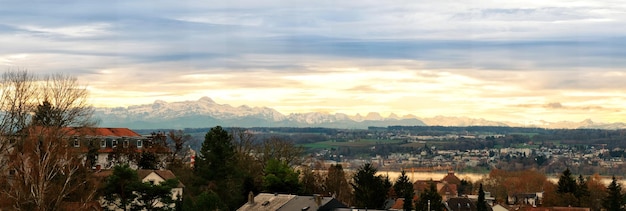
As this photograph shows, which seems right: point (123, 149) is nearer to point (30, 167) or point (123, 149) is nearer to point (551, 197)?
point (30, 167)

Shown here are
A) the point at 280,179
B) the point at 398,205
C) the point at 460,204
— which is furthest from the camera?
the point at 460,204

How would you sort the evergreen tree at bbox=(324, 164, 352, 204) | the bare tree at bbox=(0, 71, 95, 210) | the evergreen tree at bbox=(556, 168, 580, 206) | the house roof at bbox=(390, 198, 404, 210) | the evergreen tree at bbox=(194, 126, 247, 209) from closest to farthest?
1. the bare tree at bbox=(0, 71, 95, 210)
2. the evergreen tree at bbox=(194, 126, 247, 209)
3. the house roof at bbox=(390, 198, 404, 210)
4. the evergreen tree at bbox=(324, 164, 352, 204)
5. the evergreen tree at bbox=(556, 168, 580, 206)

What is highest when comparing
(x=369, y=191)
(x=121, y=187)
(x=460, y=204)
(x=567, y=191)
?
(x=121, y=187)

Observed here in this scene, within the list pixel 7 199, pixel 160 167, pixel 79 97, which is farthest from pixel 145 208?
pixel 160 167

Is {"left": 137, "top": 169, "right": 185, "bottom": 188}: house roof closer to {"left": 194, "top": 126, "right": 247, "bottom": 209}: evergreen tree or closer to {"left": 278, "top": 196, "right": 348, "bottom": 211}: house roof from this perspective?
{"left": 194, "top": 126, "right": 247, "bottom": 209}: evergreen tree

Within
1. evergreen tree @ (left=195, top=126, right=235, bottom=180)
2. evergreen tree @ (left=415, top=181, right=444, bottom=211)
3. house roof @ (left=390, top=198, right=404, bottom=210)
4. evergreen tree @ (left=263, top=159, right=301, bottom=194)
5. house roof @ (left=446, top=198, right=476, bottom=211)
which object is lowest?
house roof @ (left=446, top=198, right=476, bottom=211)

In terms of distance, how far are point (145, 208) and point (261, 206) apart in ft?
31.5

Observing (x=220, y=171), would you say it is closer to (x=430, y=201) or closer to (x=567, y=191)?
(x=430, y=201)

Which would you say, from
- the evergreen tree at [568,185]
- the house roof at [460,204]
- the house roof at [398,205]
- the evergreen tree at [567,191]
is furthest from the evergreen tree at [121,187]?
the evergreen tree at [568,185]

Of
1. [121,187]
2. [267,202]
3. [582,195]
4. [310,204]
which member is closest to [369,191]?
[267,202]

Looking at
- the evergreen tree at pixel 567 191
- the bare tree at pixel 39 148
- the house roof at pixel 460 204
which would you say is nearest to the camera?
the bare tree at pixel 39 148

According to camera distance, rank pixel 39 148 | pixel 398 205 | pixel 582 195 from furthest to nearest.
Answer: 1. pixel 582 195
2. pixel 398 205
3. pixel 39 148

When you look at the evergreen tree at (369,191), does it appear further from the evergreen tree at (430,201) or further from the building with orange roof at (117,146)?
the building with orange roof at (117,146)

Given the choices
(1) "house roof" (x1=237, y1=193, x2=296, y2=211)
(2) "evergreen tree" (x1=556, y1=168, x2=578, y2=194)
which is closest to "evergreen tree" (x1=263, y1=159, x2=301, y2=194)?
(1) "house roof" (x1=237, y1=193, x2=296, y2=211)
